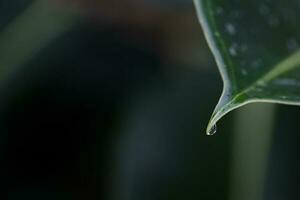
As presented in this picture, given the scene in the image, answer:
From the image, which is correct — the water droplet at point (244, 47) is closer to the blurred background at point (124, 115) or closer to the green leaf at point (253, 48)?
the green leaf at point (253, 48)

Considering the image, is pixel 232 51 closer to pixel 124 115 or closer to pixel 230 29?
pixel 230 29

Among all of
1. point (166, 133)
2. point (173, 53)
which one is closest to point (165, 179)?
point (166, 133)

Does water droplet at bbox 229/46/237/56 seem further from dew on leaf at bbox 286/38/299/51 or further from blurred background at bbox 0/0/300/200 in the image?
blurred background at bbox 0/0/300/200

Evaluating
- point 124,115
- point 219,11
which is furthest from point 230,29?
point 124,115

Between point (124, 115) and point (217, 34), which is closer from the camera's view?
point (217, 34)

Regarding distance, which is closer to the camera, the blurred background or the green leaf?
the green leaf

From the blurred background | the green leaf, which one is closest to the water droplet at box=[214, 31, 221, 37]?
the green leaf
